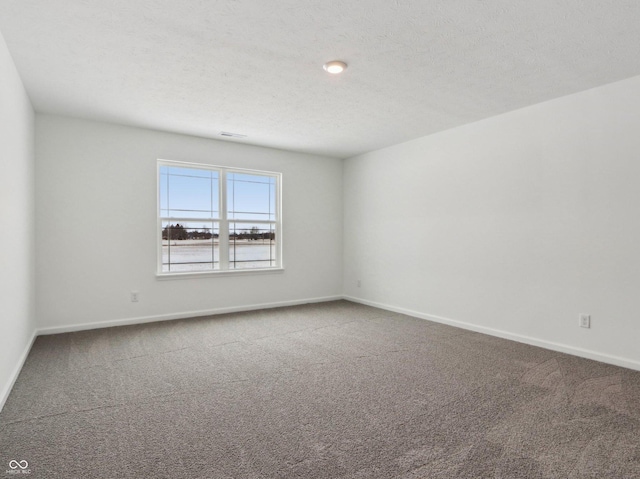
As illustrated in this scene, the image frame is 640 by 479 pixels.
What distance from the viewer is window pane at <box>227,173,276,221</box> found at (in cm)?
540

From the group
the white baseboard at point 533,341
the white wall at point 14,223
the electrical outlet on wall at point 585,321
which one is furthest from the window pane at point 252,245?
the electrical outlet on wall at point 585,321

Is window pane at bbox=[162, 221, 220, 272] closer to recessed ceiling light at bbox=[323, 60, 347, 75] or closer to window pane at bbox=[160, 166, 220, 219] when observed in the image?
window pane at bbox=[160, 166, 220, 219]

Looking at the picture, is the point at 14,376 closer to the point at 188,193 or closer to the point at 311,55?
the point at 188,193

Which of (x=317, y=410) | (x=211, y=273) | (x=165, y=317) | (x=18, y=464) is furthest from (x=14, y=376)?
(x=211, y=273)

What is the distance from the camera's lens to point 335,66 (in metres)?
2.87

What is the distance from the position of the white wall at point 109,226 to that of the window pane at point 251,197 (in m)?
0.21

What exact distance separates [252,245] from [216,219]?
70 cm

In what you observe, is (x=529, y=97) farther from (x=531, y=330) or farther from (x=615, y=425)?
(x=615, y=425)

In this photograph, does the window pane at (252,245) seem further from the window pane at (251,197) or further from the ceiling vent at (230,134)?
the ceiling vent at (230,134)

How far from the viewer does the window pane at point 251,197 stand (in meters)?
5.40

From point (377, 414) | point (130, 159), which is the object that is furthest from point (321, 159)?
point (377, 414)

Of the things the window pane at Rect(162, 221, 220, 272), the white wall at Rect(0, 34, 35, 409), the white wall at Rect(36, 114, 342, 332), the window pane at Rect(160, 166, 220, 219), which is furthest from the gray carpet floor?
the window pane at Rect(160, 166, 220, 219)

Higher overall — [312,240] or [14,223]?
[14,223]

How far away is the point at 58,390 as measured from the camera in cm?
267
